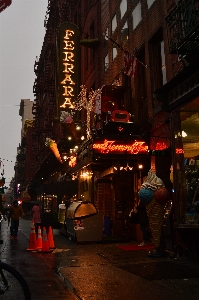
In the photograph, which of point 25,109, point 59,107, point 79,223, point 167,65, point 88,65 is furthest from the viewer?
point 25,109

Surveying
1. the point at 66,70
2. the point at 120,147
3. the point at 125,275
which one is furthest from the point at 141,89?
the point at 125,275

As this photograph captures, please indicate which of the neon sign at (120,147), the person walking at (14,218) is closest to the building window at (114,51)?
the neon sign at (120,147)

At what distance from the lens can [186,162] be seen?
10148 millimetres

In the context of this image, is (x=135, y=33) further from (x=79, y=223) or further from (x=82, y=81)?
(x=82, y=81)

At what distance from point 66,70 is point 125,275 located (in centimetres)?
1742

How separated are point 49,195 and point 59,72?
8113 mm

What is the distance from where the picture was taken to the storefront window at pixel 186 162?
951 centimetres

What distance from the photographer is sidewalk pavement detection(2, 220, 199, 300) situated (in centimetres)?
582

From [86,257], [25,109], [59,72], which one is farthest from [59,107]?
[25,109]

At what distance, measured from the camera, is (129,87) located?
1694cm

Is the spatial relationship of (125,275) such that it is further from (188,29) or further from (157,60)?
(157,60)

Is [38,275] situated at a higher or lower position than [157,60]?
lower

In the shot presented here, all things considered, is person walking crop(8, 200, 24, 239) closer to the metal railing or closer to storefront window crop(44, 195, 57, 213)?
storefront window crop(44, 195, 57, 213)

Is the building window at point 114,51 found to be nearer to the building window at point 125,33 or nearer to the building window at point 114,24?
the building window at point 114,24
